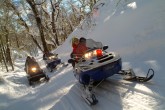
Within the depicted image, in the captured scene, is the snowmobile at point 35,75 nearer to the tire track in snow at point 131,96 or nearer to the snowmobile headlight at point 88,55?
the snowmobile headlight at point 88,55

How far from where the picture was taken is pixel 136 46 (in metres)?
10.2

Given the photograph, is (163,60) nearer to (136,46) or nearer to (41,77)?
(136,46)

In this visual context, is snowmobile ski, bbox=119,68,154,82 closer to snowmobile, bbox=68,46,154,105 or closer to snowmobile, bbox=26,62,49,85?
snowmobile, bbox=68,46,154,105

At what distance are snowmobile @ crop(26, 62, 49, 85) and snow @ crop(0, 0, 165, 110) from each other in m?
0.48

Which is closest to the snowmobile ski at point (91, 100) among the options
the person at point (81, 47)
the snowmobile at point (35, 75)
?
the person at point (81, 47)

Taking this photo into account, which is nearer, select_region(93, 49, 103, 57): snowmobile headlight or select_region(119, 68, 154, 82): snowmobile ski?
select_region(119, 68, 154, 82): snowmobile ski

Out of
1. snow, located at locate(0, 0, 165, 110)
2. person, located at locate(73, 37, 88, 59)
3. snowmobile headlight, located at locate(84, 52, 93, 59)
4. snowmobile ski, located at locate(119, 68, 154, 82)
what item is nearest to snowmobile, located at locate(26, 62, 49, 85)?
snow, located at locate(0, 0, 165, 110)

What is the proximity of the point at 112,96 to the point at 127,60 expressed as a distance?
339 cm

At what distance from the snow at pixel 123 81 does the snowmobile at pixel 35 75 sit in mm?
480

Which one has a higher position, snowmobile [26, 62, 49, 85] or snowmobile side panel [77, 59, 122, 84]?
snowmobile side panel [77, 59, 122, 84]

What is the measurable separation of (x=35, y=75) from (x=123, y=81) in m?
6.57

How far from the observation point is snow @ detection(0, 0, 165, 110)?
6.01 metres

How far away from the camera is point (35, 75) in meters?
12.7

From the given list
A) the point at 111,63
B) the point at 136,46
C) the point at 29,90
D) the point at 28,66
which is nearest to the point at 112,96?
the point at 111,63
